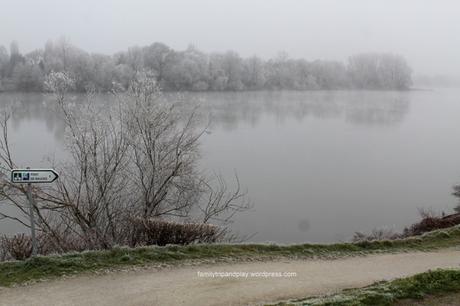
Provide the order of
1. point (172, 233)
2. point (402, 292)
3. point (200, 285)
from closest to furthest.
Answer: point (402, 292) < point (200, 285) < point (172, 233)

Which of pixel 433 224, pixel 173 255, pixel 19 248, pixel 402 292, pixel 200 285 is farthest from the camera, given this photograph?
pixel 433 224

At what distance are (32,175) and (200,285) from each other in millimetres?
2770

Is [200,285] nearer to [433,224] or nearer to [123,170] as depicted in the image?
[123,170]

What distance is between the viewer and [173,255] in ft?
25.1

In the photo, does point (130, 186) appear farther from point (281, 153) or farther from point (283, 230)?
point (281, 153)

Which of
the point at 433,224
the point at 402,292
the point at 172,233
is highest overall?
the point at 402,292

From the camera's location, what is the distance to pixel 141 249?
7.68 meters

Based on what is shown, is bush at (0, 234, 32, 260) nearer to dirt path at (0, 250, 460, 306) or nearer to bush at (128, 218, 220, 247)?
bush at (128, 218, 220, 247)

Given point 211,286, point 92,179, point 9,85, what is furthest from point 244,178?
point 9,85

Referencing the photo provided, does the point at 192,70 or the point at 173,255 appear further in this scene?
the point at 192,70

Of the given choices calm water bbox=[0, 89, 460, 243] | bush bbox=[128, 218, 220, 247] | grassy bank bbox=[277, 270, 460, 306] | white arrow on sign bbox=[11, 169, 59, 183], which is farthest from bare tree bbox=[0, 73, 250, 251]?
grassy bank bbox=[277, 270, 460, 306]

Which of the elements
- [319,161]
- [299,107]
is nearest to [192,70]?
[299,107]

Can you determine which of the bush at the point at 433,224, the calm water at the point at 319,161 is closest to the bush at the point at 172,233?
the calm water at the point at 319,161

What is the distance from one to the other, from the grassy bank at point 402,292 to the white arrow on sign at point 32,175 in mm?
3593
